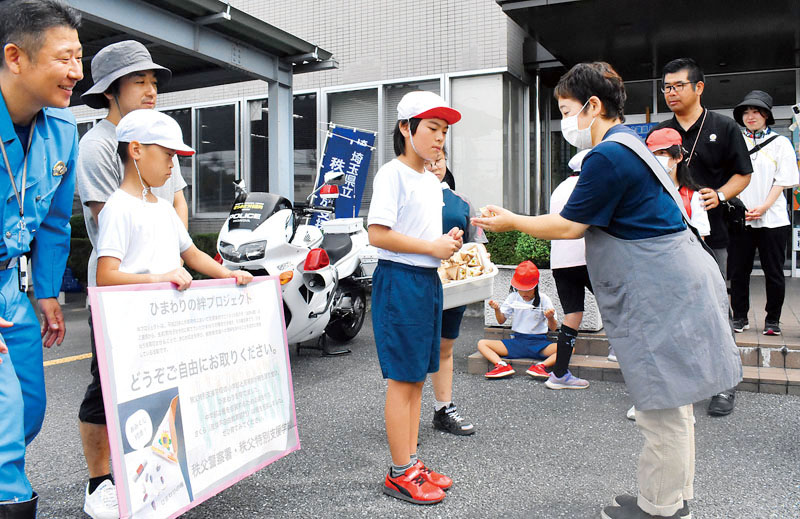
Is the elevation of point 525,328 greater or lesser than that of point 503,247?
lesser

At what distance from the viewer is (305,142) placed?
12.0 metres

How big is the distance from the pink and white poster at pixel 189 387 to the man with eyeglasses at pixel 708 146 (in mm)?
3250

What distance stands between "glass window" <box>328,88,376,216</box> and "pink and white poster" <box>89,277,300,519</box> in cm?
846

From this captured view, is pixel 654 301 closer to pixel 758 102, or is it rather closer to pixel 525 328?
pixel 525 328

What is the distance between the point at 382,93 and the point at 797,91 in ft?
22.9

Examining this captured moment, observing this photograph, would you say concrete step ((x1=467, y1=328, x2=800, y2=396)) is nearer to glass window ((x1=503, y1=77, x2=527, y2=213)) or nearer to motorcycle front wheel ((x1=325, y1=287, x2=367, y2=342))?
motorcycle front wheel ((x1=325, y1=287, x2=367, y2=342))

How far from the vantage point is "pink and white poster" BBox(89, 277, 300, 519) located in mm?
2189

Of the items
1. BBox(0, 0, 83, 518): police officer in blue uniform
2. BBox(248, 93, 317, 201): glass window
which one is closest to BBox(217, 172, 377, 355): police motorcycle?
BBox(0, 0, 83, 518): police officer in blue uniform

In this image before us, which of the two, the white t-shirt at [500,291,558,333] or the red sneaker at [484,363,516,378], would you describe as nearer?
the red sneaker at [484,363,516,378]

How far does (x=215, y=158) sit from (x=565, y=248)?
32.5 feet

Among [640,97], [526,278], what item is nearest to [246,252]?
[526,278]

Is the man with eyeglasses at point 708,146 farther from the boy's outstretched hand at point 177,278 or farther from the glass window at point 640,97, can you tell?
the glass window at point 640,97

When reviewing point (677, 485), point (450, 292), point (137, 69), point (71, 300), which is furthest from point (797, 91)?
point (71, 300)

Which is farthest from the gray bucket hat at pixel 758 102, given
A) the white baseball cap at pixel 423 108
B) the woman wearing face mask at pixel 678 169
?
the white baseball cap at pixel 423 108
